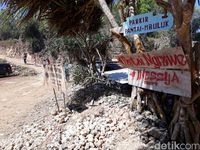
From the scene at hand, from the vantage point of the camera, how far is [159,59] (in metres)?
5.40

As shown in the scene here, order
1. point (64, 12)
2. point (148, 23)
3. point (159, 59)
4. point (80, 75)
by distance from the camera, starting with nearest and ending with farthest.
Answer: point (148, 23) < point (159, 59) < point (64, 12) < point (80, 75)

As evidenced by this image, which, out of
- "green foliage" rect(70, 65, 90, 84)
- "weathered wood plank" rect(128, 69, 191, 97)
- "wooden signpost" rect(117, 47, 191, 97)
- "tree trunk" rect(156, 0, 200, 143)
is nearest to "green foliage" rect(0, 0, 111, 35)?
"green foliage" rect(70, 65, 90, 84)

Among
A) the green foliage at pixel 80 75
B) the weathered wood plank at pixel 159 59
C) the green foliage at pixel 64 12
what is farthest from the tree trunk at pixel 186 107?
the green foliage at pixel 80 75

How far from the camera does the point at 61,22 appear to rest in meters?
9.56

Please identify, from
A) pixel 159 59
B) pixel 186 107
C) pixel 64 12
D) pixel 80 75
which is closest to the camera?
pixel 186 107

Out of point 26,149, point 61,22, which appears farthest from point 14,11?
point 26,149

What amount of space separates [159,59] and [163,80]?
0.35m

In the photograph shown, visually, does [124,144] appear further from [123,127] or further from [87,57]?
[87,57]

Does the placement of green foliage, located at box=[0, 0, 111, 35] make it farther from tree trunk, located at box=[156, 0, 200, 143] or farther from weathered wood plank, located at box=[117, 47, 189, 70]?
tree trunk, located at box=[156, 0, 200, 143]

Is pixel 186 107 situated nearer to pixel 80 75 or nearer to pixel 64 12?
pixel 64 12

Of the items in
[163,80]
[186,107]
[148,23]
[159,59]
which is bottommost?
[186,107]

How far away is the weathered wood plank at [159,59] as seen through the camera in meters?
5.04

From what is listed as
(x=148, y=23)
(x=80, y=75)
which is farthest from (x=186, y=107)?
(x=80, y=75)

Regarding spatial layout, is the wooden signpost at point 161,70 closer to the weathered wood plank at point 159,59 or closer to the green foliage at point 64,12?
the weathered wood plank at point 159,59
